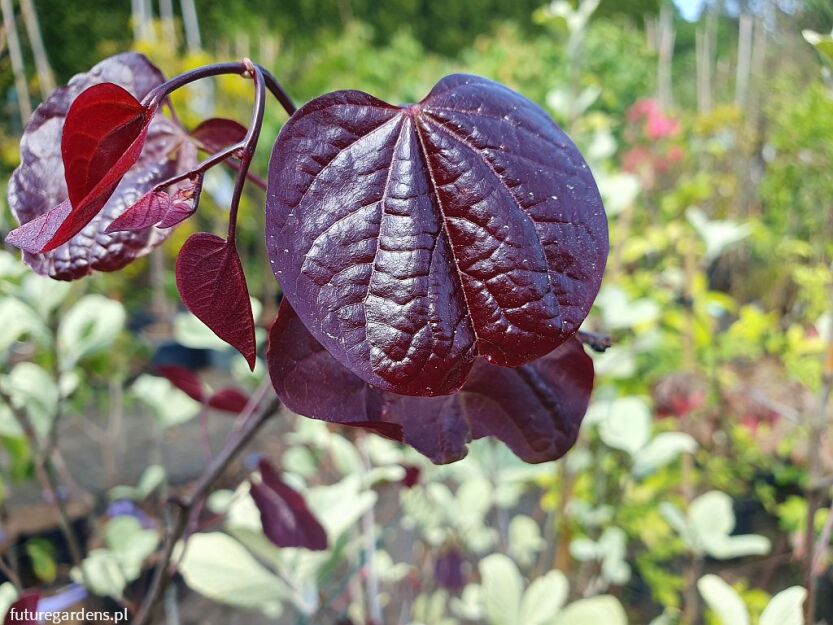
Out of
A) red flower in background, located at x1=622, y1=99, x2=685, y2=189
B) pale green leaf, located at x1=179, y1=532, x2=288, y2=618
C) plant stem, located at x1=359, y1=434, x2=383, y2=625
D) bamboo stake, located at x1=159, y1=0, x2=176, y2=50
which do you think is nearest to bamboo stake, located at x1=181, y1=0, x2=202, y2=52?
bamboo stake, located at x1=159, y1=0, x2=176, y2=50

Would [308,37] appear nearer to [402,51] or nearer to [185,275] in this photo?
[402,51]

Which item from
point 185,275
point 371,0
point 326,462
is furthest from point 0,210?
point 371,0

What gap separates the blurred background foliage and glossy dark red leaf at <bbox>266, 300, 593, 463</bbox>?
31cm

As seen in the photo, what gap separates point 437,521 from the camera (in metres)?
1.29

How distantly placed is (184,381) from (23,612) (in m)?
0.22

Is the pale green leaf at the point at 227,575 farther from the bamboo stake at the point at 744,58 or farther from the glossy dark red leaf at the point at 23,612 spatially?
the bamboo stake at the point at 744,58

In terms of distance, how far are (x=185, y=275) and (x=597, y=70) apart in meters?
4.37

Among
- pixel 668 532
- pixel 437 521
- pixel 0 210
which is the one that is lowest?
pixel 668 532

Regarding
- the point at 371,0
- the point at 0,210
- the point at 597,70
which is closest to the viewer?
the point at 0,210

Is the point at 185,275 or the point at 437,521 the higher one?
the point at 185,275

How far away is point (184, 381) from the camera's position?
0.60 m

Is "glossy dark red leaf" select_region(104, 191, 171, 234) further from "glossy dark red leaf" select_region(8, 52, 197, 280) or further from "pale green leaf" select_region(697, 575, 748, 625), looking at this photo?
"pale green leaf" select_region(697, 575, 748, 625)

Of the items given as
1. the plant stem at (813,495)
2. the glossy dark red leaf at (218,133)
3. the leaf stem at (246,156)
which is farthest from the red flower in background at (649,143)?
the leaf stem at (246,156)

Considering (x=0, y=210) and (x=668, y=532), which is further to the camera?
(x=668, y=532)
